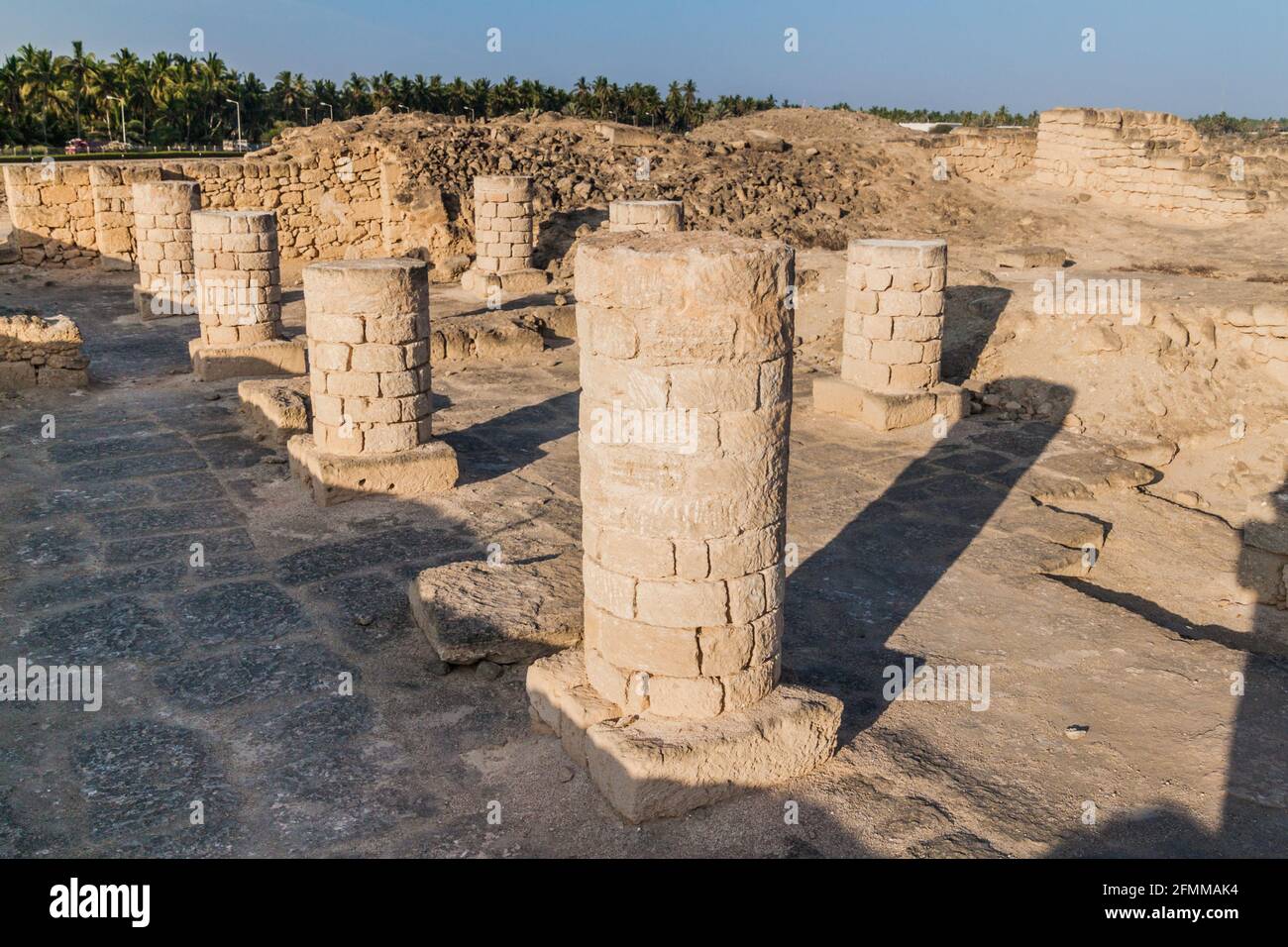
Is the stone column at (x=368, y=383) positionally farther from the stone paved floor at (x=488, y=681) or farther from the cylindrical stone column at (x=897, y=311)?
the cylindrical stone column at (x=897, y=311)

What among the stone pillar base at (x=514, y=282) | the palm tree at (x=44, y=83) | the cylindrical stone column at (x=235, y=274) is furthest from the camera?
the palm tree at (x=44, y=83)

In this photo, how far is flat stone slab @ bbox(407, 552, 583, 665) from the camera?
6320 mm

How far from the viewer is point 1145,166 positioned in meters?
20.9

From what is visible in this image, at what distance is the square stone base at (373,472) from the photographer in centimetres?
900

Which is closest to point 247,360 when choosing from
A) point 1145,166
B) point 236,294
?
point 236,294

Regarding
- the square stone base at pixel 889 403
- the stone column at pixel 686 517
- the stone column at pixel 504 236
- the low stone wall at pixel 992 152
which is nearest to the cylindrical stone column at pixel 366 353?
→ the stone column at pixel 686 517

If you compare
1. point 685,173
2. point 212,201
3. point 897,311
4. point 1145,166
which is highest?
point 1145,166

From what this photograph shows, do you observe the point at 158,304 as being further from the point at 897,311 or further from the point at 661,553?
the point at 661,553

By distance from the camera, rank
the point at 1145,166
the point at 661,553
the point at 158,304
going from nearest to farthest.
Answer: the point at 661,553
the point at 158,304
the point at 1145,166

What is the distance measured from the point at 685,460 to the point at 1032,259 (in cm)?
1421

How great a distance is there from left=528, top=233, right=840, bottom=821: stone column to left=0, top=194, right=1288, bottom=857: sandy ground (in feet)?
0.96

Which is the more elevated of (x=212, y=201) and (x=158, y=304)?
(x=212, y=201)

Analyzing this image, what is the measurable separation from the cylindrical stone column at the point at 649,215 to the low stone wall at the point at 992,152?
395 inches

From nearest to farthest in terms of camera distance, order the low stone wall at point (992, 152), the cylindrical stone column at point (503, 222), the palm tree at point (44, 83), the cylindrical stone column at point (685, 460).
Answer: the cylindrical stone column at point (685, 460), the cylindrical stone column at point (503, 222), the low stone wall at point (992, 152), the palm tree at point (44, 83)
